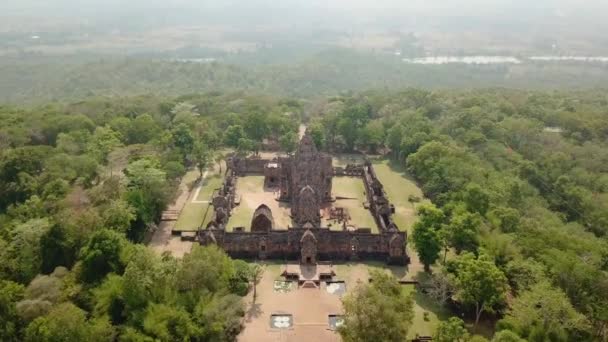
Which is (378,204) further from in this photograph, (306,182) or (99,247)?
(99,247)

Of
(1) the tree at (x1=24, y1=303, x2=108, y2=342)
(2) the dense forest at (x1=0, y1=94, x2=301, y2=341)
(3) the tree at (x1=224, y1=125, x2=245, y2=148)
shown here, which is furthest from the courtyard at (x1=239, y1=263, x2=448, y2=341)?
(3) the tree at (x1=224, y1=125, x2=245, y2=148)

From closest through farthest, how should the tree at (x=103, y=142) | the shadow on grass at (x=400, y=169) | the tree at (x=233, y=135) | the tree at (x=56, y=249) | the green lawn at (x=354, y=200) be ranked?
the tree at (x=56, y=249) < the green lawn at (x=354, y=200) < the tree at (x=103, y=142) < the shadow on grass at (x=400, y=169) < the tree at (x=233, y=135)

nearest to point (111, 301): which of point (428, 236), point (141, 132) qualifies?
point (428, 236)

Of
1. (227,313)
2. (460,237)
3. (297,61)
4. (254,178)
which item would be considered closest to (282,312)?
(227,313)

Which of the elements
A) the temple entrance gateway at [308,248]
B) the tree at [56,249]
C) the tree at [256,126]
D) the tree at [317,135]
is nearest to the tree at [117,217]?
the tree at [56,249]

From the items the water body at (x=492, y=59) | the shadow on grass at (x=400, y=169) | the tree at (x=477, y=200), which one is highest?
the water body at (x=492, y=59)

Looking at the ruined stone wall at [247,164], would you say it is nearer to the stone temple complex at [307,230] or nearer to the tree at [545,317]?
the stone temple complex at [307,230]

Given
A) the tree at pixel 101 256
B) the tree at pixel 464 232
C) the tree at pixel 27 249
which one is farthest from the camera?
the tree at pixel 464 232

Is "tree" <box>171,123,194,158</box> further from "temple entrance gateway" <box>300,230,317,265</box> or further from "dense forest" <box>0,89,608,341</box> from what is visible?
"temple entrance gateway" <box>300,230,317,265</box>
